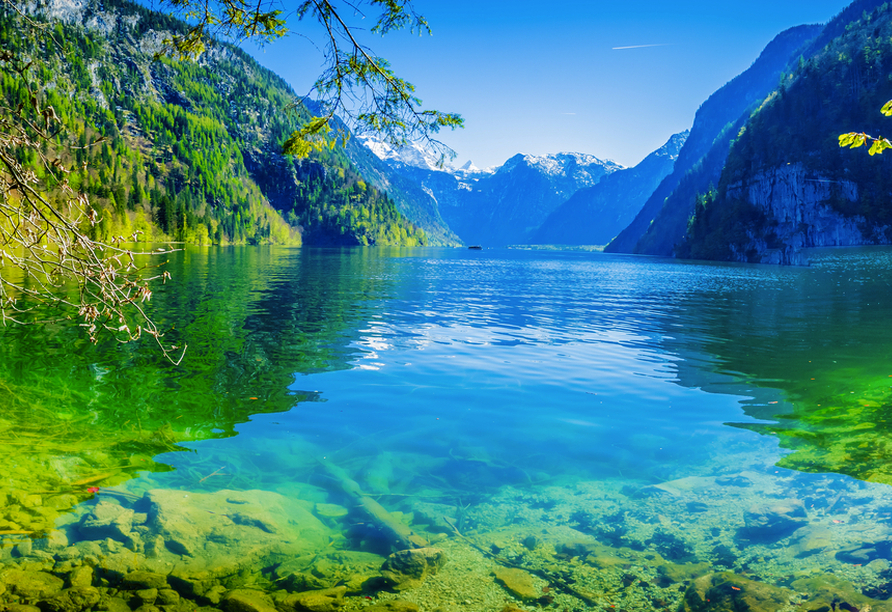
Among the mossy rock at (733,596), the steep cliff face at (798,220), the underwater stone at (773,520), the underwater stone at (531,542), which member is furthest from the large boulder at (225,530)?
the steep cliff face at (798,220)

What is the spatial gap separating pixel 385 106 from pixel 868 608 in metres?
9.51

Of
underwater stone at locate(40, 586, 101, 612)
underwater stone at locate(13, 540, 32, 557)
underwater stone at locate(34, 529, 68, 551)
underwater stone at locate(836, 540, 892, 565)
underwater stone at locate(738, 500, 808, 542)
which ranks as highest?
underwater stone at locate(836, 540, 892, 565)

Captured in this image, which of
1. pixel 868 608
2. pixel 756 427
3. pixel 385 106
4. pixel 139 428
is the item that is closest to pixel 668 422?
pixel 756 427

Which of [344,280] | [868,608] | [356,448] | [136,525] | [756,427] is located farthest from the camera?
[344,280]

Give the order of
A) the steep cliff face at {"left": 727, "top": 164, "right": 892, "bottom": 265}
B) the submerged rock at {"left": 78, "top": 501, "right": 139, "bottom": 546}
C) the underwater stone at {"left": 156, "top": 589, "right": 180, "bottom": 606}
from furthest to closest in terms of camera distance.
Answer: the steep cliff face at {"left": 727, "top": 164, "right": 892, "bottom": 265} < the submerged rock at {"left": 78, "top": 501, "right": 139, "bottom": 546} < the underwater stone at {"left": 156, "top": 589, "right": 180, "bottom": 606}

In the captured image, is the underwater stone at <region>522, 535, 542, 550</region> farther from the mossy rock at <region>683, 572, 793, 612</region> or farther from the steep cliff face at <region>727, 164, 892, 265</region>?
the steep cliff face at <region>727, 164, 892, 265</region>

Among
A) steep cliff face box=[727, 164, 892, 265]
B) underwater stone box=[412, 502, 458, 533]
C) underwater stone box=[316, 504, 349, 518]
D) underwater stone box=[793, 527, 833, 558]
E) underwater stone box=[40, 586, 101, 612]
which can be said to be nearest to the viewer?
underwater stone box=[40, 586, 101, 612]

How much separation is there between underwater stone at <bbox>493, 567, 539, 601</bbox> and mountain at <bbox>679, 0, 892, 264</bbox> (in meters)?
160

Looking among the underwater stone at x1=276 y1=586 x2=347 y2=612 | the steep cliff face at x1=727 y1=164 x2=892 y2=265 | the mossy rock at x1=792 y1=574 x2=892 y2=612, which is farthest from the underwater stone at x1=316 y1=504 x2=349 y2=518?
the steep cliff face at x1=727 y1=164 x2=892 y2=265

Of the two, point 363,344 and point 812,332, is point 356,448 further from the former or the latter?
point 812,332

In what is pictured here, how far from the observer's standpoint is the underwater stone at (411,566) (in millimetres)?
6824

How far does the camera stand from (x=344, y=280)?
57.1m

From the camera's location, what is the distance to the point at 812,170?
Answer: 166 m

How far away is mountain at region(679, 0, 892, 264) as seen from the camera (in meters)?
155
